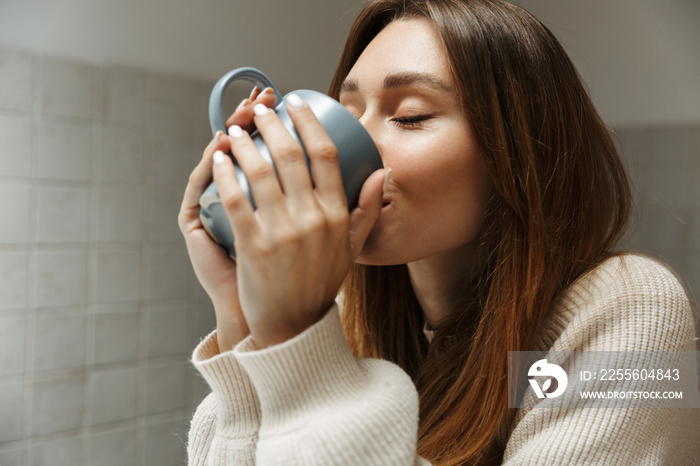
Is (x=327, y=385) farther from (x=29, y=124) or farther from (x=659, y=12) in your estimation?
(x=659, y=12)

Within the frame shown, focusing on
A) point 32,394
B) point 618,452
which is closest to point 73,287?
point 32,394

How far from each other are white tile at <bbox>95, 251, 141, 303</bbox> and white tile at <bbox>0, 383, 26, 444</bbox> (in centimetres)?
30

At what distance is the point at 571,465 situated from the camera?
52 centimetres

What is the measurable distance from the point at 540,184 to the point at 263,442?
0.43 m

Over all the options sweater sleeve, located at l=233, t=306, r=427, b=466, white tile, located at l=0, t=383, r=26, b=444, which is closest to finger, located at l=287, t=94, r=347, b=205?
sweater sleeve, located at l=233, t=306, r=427, b=466

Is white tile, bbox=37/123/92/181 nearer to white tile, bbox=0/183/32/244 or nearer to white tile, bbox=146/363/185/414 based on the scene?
white tile, bbox=0/183/32/244

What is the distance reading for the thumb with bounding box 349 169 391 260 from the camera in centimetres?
55

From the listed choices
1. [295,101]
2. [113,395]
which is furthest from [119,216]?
[295,101]

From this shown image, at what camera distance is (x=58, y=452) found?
159 cm

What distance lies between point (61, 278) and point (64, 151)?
346 mm

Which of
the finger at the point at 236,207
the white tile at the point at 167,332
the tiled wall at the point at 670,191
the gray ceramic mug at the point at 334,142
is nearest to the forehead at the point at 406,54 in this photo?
the gray ceramic mug at the point at 334,142

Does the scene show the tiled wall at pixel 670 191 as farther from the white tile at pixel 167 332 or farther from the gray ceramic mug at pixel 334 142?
the gray ceramic mug at pixel 334 142

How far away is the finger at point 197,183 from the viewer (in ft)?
1.76

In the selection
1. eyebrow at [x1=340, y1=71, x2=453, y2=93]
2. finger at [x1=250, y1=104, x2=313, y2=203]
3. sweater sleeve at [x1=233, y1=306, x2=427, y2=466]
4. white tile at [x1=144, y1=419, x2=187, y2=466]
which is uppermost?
eyebrow at [x1=340, y1=71, x2=453, y2=93]
